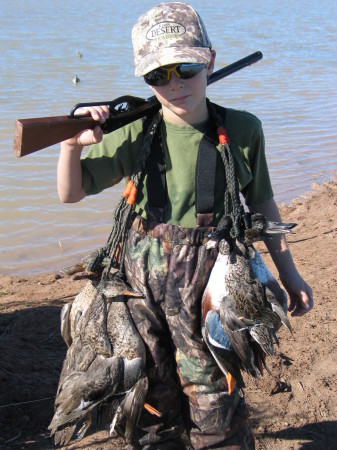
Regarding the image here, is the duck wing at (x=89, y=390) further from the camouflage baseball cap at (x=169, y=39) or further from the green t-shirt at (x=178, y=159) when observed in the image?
the camouflage baseball cap at (x=169, y=39)

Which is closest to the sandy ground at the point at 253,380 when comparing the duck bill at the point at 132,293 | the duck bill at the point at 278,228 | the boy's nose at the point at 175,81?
the duck bill at the point at 132,293

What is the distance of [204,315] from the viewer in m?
2.80

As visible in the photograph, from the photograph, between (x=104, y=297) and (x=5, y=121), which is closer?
(x=104, y=297)

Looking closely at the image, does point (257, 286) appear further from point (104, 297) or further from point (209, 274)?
A: point (104, 297)

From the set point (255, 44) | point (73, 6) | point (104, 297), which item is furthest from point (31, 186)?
point (73, 6)

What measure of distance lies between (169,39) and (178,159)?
51 cm

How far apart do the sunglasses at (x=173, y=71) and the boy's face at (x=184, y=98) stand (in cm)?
2

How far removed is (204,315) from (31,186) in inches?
224

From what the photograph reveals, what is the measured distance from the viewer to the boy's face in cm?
279

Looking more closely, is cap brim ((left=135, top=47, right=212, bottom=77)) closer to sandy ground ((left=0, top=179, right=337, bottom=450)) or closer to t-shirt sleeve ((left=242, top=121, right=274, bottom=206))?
t-shirt sleeve ((left=242, top=121, right=274, bottom=206))

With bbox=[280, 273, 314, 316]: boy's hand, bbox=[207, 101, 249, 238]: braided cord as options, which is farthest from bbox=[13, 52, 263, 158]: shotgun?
bbox=[280, 273, 314, 316]: boy's hand

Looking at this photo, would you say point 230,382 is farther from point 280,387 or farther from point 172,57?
point 280,387

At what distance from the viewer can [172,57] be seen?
2.73 m

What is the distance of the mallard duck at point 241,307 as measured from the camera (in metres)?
2.73
